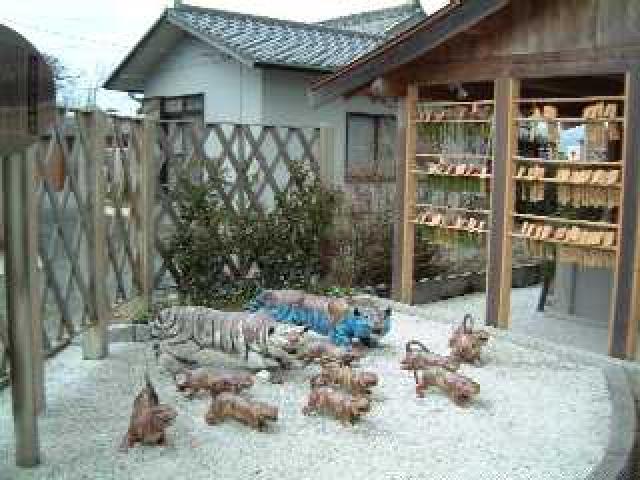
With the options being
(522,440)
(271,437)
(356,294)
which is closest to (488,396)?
(522,440)

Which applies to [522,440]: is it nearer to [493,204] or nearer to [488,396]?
[488,396]

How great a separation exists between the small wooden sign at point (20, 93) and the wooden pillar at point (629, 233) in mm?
4219

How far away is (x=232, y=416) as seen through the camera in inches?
171

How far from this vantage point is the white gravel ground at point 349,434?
147 inches

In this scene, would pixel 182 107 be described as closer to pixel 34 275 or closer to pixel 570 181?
pixel 570 181

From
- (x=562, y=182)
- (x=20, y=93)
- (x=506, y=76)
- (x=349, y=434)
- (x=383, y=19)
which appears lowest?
(x=349, y=434)

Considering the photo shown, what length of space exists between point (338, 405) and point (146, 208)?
3.15 metres

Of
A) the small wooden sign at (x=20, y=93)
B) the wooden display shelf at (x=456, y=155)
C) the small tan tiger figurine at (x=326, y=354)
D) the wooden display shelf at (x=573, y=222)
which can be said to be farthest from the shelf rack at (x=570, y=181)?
the small wooden sign at (x=20, y=93)

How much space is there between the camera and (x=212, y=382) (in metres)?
4.61

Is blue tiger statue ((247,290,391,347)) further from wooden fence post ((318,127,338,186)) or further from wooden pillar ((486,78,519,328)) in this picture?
wooden fence post ((318,127,338,186))

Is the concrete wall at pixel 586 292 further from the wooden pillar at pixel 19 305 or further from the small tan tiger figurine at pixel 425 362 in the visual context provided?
the wooden pillar at pixel 19 305

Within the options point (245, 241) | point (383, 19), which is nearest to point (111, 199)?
point (245, 241)

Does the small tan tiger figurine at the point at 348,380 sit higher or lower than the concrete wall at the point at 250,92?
lower

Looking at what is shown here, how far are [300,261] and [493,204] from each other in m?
2.07
